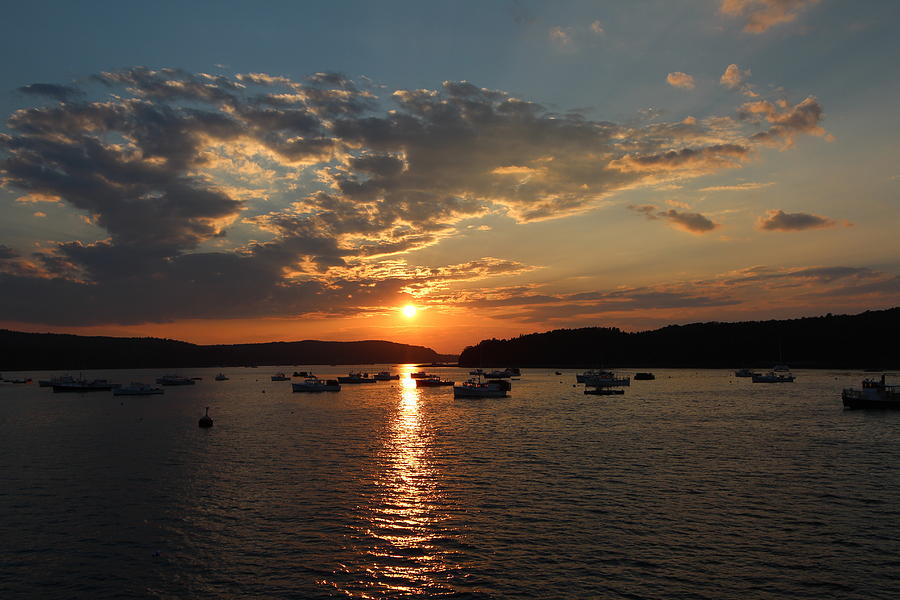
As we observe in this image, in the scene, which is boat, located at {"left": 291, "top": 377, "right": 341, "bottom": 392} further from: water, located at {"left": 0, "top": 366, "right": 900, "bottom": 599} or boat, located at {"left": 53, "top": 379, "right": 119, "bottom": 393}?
water, located at {"left": 0, "top": 366, "right": 900, "bottom": 599}

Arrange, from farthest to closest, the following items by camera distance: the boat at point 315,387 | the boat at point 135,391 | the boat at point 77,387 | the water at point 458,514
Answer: the boat at point 77,387
the boat at point 315,387
the boat at point 135,391
the water at point 458,514

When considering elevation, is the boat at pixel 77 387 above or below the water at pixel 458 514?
above

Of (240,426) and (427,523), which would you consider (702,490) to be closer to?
(427,523)

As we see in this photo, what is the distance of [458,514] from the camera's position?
111 ft

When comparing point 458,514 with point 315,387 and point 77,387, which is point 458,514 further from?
point 77,387

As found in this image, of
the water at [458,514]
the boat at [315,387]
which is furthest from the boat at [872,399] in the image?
the boat at [315,387]

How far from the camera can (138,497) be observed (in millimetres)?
38500

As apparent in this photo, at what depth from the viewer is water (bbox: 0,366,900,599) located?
23.9 metres

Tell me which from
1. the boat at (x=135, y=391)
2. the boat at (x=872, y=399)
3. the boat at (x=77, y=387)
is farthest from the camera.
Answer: the boat at (x=77, y=387)

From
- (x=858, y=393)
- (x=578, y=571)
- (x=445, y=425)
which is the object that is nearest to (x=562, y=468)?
(x=578, y=571)

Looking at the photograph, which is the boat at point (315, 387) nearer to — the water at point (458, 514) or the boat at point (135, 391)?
the boat at point (135, 391)

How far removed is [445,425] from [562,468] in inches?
1437

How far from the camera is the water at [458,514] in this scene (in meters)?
23.9

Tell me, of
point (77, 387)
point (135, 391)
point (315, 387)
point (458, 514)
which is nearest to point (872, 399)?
point (458, 514)
